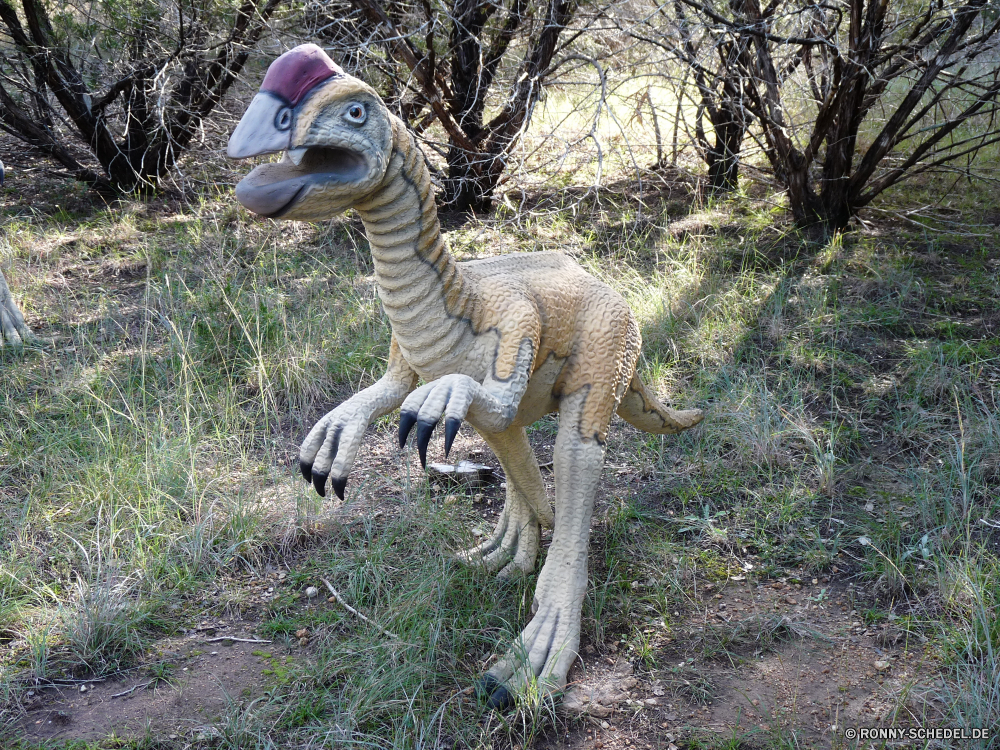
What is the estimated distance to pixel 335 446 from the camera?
2.21m

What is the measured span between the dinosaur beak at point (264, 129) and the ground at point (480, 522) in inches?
59.6

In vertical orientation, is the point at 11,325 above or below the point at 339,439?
above

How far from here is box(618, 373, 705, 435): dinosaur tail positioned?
2.81m

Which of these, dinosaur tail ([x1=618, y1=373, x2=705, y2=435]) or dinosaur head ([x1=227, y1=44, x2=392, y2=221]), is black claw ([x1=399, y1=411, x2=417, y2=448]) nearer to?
dinosaur head ([x1=227, y1=44, x2=392, y2=221])

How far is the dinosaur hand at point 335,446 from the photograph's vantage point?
216 cm

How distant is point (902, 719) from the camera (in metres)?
2.31

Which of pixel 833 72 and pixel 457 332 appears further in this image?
pixel 833 72

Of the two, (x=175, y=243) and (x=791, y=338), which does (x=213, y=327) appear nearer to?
(x=175, y=243)

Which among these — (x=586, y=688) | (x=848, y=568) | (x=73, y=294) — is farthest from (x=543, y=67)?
(x=586, y=688)

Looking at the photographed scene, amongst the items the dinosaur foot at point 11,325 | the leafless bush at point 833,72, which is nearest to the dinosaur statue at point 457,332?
the leafless bush at point 833,72

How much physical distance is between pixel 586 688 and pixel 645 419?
940 millimetres

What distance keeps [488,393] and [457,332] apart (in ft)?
0.71

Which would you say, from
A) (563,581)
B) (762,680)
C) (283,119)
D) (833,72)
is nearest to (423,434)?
(283,119)

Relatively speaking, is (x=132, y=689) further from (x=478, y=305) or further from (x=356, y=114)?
(x=356, y=114)
